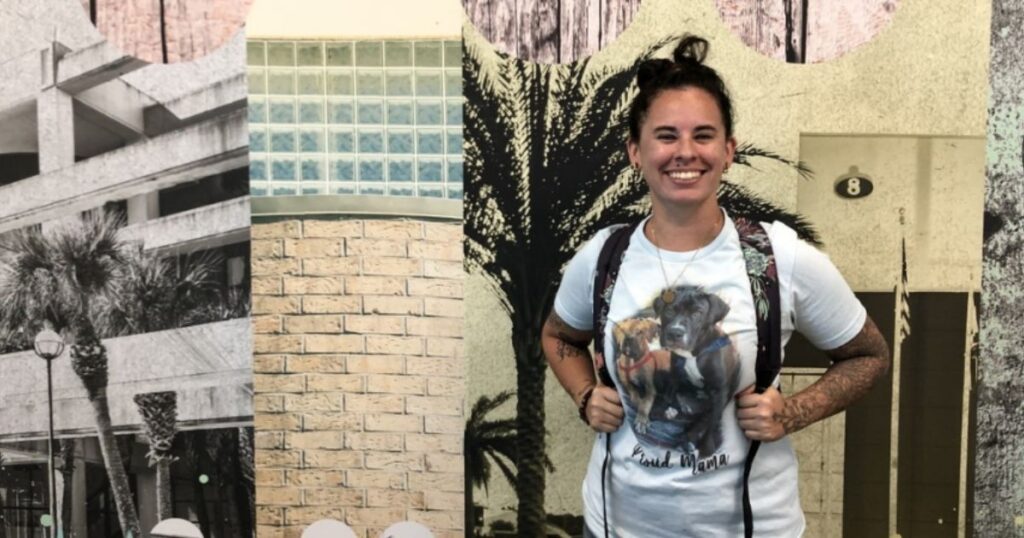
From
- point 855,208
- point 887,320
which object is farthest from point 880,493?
point 855,208

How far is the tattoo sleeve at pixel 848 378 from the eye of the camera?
1.67m

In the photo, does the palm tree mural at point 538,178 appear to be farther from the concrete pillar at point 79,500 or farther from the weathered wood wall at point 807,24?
the concrete pillar at point 79,500

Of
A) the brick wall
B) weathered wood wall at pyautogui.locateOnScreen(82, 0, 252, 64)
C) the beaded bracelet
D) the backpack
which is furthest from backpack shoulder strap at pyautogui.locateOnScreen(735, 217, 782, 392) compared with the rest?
weathered wood wall at pyautogui.locateOnScreen(82, 0, 252, 64)

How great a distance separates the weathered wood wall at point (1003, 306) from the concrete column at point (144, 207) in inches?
96.0

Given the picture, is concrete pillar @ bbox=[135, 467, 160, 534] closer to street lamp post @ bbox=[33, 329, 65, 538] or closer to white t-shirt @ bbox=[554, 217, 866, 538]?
street lamp post @ bbox=[33, 329, 65, 538]

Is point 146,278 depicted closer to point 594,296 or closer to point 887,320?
point 594,296

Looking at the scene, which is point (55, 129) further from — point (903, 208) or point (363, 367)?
point (903, 208)

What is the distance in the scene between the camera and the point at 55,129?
2.46 m

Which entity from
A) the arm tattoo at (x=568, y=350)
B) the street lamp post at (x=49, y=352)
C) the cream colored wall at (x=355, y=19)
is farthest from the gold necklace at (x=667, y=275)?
the street lamp post at (x=49, y=352)

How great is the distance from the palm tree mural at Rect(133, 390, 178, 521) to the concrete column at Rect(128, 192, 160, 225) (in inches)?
21.5

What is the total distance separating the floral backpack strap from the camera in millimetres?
1603

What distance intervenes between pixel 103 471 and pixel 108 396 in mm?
249

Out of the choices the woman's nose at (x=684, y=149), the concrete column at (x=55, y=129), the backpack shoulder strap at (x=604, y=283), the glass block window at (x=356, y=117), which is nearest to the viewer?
the woman's nose at (x=684, y=149)

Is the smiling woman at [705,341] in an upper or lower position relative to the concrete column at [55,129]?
lower
